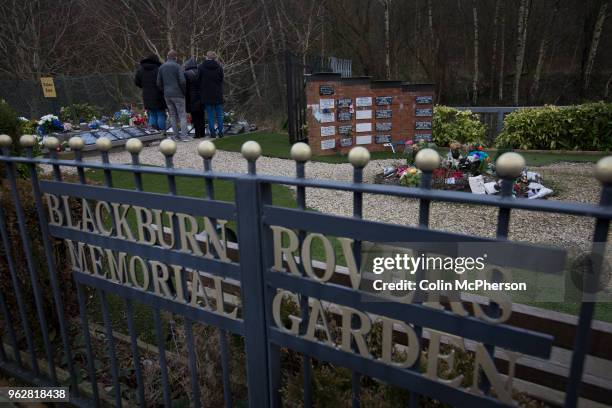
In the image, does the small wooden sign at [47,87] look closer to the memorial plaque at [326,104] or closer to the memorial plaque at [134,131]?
the memorial plaque at [134,131]

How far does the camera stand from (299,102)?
36.4 feet

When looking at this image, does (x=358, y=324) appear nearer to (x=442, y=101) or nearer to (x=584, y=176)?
(x=584, y=176)

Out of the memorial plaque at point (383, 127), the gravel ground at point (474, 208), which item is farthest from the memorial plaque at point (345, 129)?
the gravel ground at point (474, 208)

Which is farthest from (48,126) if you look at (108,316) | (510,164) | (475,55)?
(475,55)

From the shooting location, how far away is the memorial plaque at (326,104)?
9.36 meters

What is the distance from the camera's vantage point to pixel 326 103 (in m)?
9.43

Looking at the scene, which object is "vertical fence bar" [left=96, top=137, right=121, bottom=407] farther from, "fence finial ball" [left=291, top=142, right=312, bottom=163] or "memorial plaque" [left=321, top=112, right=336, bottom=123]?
"memorial plaque" [left=321, top=112, right=336, bottom=123]

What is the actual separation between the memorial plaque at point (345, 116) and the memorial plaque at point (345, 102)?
137 millimetres

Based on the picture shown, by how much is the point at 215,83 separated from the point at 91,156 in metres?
3.42

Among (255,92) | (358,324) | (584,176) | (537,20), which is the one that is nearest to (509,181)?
(358,324)

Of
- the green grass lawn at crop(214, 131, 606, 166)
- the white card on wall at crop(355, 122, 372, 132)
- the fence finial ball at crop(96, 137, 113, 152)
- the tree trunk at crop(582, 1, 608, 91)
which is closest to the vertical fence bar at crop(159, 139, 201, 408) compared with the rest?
the fence finial ball at crop(96, 137, 113, 152)

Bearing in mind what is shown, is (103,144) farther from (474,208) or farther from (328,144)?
(328,144)

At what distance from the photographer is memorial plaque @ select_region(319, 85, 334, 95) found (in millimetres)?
9304

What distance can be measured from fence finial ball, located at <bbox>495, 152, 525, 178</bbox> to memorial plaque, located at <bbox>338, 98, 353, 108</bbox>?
891cm
